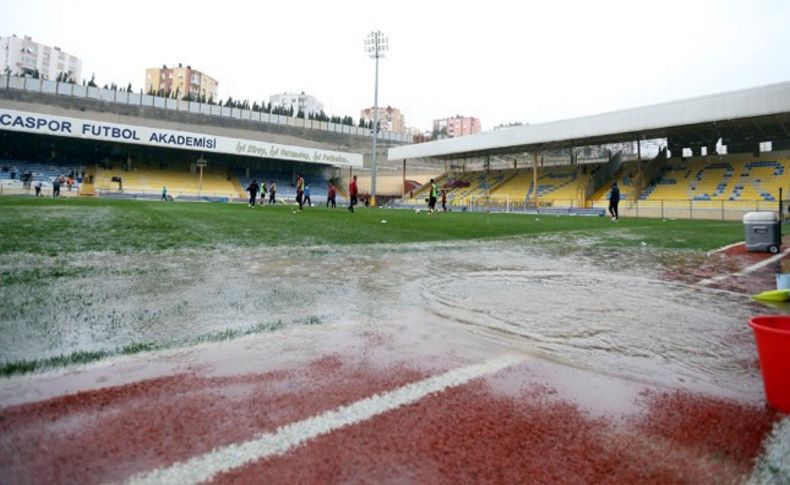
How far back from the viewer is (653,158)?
4131 cm

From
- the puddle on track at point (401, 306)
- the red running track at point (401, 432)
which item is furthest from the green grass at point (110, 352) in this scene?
the red running track at point (401, 432)

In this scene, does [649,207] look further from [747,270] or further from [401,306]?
[401,306]

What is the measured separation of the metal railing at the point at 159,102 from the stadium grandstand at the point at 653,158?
951 inches

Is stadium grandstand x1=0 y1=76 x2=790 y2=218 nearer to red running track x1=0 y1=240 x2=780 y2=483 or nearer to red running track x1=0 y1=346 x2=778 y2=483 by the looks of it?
red running track x1=0 y1=240 x2=780 y2=483

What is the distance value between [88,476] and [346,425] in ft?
2.84

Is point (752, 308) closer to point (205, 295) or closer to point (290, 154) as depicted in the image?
point (205, 295)

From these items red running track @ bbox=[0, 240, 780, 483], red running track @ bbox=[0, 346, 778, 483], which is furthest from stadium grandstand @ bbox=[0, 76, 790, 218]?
red running track @ bbox=[0, 346, 778, 483]

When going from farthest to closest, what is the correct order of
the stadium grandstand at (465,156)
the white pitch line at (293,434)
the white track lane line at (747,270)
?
the stadium grandstand at (465,156), the white track lane line at (747,270), the white pitch line at (293,434)

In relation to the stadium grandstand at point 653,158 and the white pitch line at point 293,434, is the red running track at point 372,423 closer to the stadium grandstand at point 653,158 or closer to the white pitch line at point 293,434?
the white pitch line at point 293,434

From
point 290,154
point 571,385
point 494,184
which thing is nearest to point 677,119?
point 494,184

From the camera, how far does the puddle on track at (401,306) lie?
2.82m

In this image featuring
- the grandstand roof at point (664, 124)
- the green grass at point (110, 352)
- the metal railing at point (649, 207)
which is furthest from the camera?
the metal railing at point (649, 207)

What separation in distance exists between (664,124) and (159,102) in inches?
2261

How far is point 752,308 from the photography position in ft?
14.4
